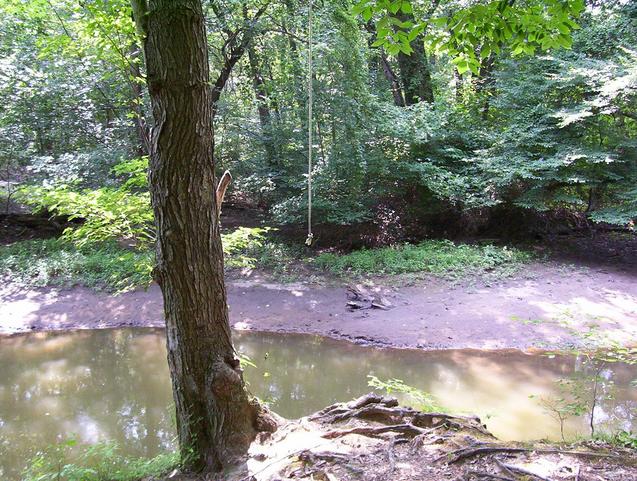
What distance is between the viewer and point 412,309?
7793 millimetres

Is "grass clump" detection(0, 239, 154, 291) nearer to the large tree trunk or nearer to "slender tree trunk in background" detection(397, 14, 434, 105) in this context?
the large tree trunk

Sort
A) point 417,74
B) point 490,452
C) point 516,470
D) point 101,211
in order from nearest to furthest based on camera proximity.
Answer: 1. point 516,470
2. point 490,452
3. point 101,211
4. point 417,74

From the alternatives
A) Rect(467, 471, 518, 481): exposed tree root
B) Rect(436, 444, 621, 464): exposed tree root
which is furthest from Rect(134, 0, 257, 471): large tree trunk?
Rect(467, 471, 518, 481): exposed tree root

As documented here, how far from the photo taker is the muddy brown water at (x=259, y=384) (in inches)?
183

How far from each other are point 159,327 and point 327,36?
673 cm

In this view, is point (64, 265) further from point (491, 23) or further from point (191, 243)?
point (491, 23)

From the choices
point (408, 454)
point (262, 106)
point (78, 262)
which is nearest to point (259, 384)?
point (408, 454)

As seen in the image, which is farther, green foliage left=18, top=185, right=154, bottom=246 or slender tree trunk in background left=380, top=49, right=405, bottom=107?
slender tree trunk in background left=380, top=49, right=405, bottom=107

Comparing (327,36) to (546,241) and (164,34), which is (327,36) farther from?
(164,34)

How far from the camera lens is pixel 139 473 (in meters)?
2.89

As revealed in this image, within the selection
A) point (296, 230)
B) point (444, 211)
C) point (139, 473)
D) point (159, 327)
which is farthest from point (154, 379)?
point (444, 211)

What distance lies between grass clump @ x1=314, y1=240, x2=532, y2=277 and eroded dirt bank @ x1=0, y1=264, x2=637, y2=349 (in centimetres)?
48

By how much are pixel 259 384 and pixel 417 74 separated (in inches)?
391

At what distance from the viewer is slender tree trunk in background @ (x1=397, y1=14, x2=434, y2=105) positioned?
12.5 metres
